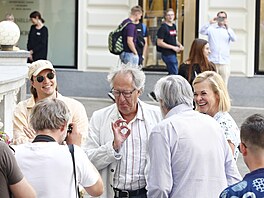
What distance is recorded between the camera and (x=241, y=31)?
17562 millimetres

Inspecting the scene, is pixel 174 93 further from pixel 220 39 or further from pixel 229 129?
pixel 220 39

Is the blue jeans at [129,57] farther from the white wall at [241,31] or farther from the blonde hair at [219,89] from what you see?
the blonde hair at [219,89]

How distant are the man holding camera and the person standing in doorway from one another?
11.8 feet

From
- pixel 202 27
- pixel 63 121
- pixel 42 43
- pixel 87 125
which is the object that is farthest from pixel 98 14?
pixel 63 121

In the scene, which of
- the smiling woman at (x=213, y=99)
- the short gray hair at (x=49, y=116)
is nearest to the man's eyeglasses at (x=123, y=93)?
the smiling woman at (x=213, y=99)

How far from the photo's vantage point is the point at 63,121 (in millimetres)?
4742

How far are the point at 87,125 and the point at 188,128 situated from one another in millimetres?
1265

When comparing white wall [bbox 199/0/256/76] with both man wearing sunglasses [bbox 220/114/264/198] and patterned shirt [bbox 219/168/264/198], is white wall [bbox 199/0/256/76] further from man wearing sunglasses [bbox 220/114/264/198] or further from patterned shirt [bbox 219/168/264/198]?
patterned shirt [bbox 219/168/264/198]

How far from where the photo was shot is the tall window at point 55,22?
62.3 ft

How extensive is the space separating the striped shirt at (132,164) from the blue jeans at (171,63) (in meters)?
11.4

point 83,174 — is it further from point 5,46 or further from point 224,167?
point 5,46

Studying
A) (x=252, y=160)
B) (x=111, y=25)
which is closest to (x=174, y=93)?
(x=252, y=160)

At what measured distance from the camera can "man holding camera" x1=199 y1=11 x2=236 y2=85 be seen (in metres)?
16.5

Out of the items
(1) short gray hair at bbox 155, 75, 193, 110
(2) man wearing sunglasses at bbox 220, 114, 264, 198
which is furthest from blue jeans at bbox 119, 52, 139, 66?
(2) man wearing sunglasses at bbox 220, 114, 264, 198
